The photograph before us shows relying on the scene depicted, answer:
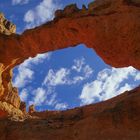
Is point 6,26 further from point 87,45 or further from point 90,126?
point 90,126

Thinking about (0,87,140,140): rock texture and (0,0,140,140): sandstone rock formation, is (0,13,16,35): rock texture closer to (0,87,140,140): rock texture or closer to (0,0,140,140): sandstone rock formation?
(0,0,140,140): sandstone rock formation

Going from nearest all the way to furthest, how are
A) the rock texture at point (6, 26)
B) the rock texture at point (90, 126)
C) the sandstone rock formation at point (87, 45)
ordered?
the rock texture at point (90, 126) → the sandstone rock formation at point (87, 45) → the rock texture at point (6, 26)

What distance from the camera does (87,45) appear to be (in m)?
30.2

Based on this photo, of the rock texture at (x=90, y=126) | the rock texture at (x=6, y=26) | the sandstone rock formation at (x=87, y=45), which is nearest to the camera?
the rock texture at (x=90, y=126)

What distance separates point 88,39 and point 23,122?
9629 millimetres

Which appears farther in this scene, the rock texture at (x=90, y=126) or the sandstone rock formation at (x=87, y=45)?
the sandstone rock formation at (x=87, y=45)

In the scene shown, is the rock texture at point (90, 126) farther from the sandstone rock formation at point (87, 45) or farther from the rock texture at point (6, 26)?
the rock texture at point (6, 26)

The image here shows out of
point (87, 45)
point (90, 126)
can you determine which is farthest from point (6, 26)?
point (90, 126)

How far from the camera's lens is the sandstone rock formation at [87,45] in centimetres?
1925

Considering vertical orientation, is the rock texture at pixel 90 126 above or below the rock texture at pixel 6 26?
below

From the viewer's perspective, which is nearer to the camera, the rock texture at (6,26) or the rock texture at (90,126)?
the rock texture at (90,126)

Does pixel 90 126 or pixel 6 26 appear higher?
pixel 6 26

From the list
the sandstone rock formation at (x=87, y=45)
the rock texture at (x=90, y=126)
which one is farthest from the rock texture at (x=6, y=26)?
the rock texture at (x=90, y=126)

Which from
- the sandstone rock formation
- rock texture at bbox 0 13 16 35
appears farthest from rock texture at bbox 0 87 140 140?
rock texture at bbox 0 13 16 35
